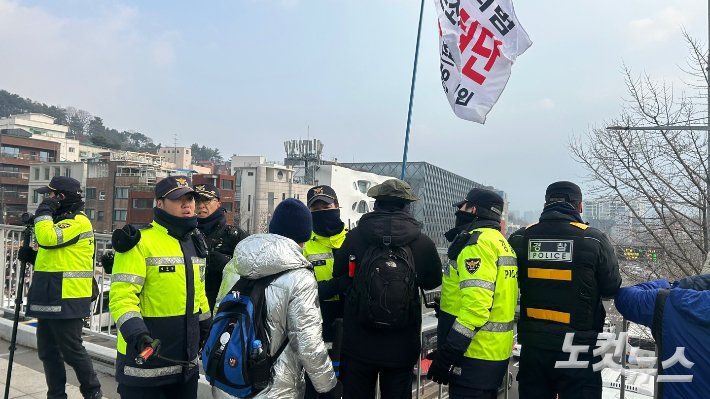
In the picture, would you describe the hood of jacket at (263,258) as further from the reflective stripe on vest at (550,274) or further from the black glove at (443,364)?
the reflective stripe on vest at (550,274)

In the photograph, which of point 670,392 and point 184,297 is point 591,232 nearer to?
point 670,392

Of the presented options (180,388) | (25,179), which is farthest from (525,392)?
(25,179)

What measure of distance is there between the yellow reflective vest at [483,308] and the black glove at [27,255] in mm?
3968

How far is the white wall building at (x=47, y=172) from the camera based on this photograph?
5294 cm

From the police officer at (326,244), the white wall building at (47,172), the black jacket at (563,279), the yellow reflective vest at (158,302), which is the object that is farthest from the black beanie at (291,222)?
the white wall building at (47,172)

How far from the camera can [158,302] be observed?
2793 millimetres

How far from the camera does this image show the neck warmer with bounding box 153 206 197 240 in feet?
9.61

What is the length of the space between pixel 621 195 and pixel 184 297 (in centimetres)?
1233

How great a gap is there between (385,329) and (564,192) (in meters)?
1.57

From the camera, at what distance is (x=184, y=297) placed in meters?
2.89

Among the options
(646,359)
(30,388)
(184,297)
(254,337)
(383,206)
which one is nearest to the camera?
(254,337)

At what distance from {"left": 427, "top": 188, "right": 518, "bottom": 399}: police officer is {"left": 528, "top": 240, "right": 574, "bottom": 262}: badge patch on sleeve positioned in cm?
21

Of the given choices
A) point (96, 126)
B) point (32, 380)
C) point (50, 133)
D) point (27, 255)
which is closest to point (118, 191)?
point (50, 133)

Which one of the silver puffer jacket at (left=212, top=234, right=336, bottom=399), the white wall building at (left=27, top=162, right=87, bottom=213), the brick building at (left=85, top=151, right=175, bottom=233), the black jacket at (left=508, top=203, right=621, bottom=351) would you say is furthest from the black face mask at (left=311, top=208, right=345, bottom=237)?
the white wall building at (left=27, top=162, right=87, bottom=213)
